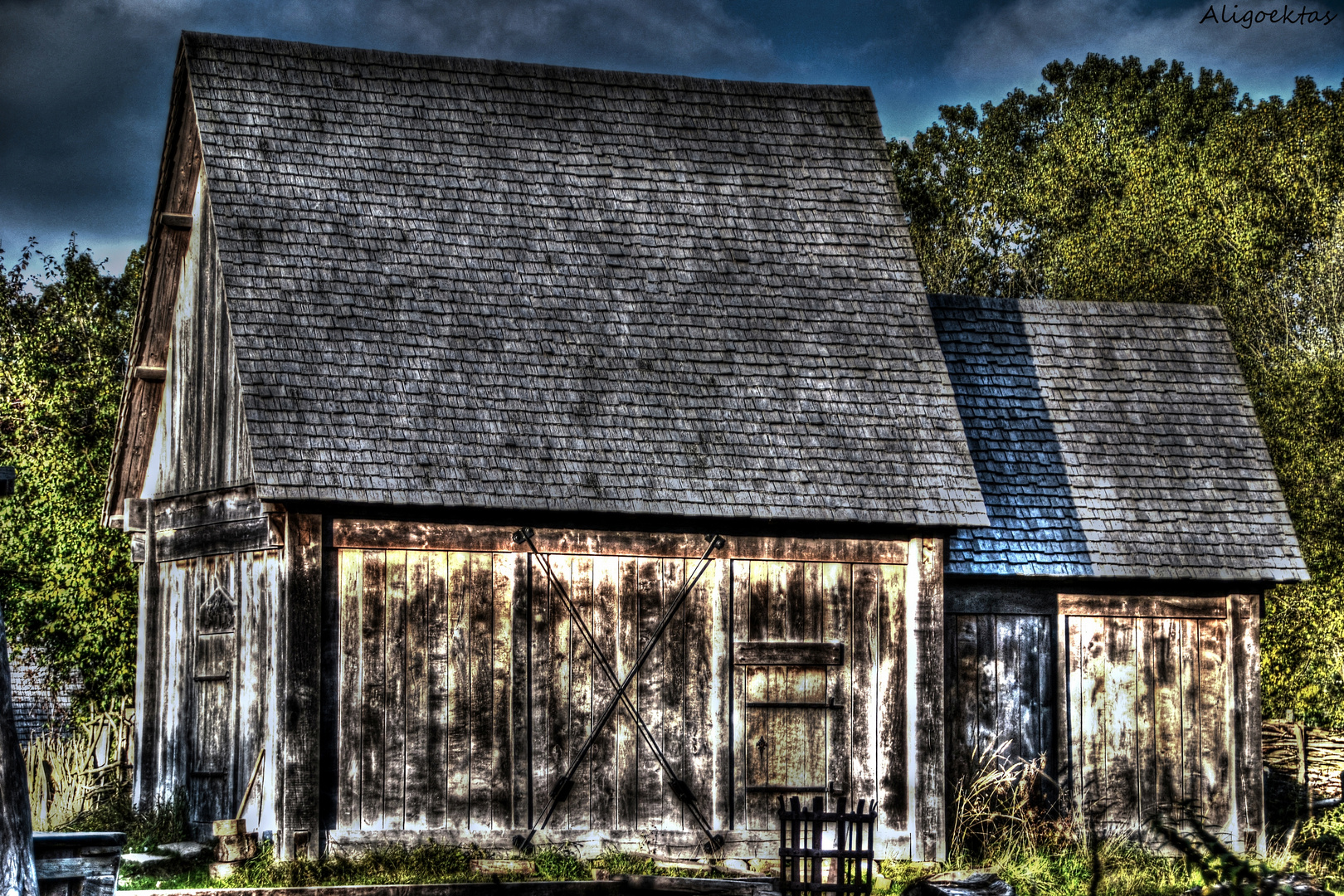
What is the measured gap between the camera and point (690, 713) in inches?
515

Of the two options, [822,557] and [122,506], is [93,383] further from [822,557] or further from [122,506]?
[822,557]

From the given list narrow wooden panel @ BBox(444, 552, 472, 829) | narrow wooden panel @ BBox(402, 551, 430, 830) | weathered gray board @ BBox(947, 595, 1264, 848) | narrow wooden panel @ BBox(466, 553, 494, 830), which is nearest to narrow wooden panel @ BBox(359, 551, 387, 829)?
narrow wooden panel @ BBox(402, 551, 430, 830)

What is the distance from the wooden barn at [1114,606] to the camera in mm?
14547

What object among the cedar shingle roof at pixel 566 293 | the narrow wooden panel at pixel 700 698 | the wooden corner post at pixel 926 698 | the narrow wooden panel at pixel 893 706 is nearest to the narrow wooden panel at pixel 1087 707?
the wooden corner post at pixel 926 698

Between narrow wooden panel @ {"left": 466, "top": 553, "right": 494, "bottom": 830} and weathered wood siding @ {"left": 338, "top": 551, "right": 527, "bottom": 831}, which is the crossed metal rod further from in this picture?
narrow wooden panel @ {"left": 466, "top": 553, "right": 494, "bottom": 830}

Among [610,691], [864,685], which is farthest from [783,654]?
[610,691]

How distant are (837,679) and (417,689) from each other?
3.56 m

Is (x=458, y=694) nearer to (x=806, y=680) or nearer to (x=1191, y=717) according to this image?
(x=806, y=680)

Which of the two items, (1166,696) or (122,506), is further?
(122,506)

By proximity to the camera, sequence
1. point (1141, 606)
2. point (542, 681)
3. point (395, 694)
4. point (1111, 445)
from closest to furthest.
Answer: point (395, 694) < point (542, 681) < point (1141, 606) < point (1111, 445)

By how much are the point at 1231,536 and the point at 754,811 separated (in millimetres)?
5554

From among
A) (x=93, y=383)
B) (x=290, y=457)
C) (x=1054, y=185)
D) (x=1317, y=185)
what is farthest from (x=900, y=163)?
(x=290, y=457)

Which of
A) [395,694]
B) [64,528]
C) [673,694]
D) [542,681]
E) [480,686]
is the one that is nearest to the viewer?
[395,694]

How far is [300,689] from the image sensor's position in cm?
1215
